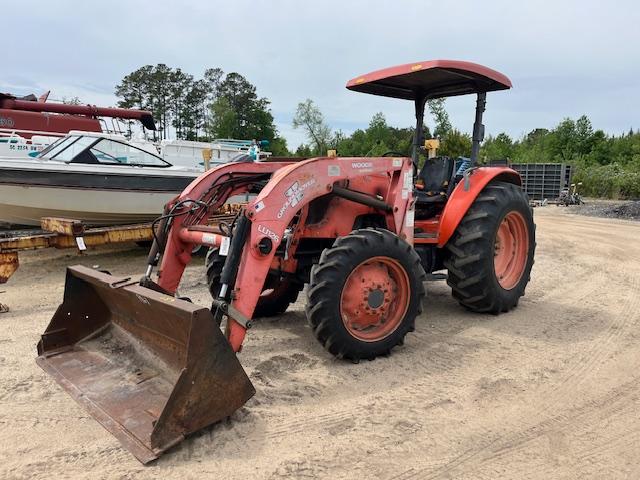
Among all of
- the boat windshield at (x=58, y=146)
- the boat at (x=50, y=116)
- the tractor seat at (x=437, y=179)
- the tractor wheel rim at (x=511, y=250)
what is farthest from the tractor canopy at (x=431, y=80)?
the boat at (x=50, y=116)

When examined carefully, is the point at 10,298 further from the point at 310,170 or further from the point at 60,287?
the point at 310,170

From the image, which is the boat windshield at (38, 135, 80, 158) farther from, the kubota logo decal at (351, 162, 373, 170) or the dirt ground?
the kubota logo decal at (351, 162, 373, 170)

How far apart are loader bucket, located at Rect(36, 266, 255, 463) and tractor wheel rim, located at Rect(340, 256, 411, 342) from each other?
3.69 ft

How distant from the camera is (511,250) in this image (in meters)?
5.58

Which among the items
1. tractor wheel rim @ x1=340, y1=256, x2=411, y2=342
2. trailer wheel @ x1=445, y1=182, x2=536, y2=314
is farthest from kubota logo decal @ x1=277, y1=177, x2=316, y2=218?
trailer wheel @ x1=445, y1=182, x2=536, y2=314

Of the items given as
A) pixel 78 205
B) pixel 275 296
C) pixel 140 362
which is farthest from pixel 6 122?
pixel 140 362

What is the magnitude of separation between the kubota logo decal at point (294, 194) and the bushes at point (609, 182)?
80.2 feet

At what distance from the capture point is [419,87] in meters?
5.50

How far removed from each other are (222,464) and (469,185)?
3508 mm

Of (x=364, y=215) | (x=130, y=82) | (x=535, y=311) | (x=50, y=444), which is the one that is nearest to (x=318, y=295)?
(x=364, y=215)

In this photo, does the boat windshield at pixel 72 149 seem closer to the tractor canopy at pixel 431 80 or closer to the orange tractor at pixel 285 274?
the orange tractor at pixel 285 274

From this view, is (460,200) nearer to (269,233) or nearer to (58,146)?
(269,233)

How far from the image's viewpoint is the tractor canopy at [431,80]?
15.0ft

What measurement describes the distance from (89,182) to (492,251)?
5957 mm
